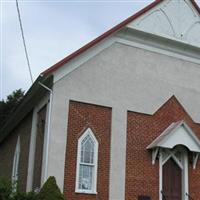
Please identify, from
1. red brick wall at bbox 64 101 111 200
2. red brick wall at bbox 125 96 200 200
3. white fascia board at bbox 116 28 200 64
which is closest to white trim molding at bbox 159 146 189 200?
red brick wall at bbox 125 96 200 200

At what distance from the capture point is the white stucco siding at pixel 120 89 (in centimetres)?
1794

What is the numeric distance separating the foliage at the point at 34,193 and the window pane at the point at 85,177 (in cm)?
163

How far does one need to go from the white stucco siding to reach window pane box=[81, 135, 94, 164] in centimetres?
79

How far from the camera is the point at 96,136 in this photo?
60.4ft

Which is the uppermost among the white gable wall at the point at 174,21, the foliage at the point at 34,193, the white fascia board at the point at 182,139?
the white gable wall at the point at 174,21

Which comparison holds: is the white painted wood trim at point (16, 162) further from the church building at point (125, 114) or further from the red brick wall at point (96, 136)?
the red brick wall at point (96, 136)

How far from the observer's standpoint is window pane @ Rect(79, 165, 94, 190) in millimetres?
17719

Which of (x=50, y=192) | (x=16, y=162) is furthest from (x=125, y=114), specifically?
(x=16, y=162)

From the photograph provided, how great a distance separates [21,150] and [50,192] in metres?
7.08

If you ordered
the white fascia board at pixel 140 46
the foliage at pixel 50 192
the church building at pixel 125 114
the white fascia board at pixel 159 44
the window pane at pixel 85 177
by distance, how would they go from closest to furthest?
1. the foliage at pixel 50 192
2. the window pane at pixel 85 177
3. the church building at pixel 125 114
4. the white fascia board at pixel 140 46
5. the white fascia board at pixel 159 44

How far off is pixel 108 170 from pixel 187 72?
5.93 metres

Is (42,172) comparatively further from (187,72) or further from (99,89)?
(187,72)

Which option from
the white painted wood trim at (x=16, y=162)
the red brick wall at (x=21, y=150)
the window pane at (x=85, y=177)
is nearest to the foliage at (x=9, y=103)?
the red brick wall at (x=21, y=150)

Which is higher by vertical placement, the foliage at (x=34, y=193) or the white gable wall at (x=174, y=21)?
the white gable wall at (x=174, y=21)
